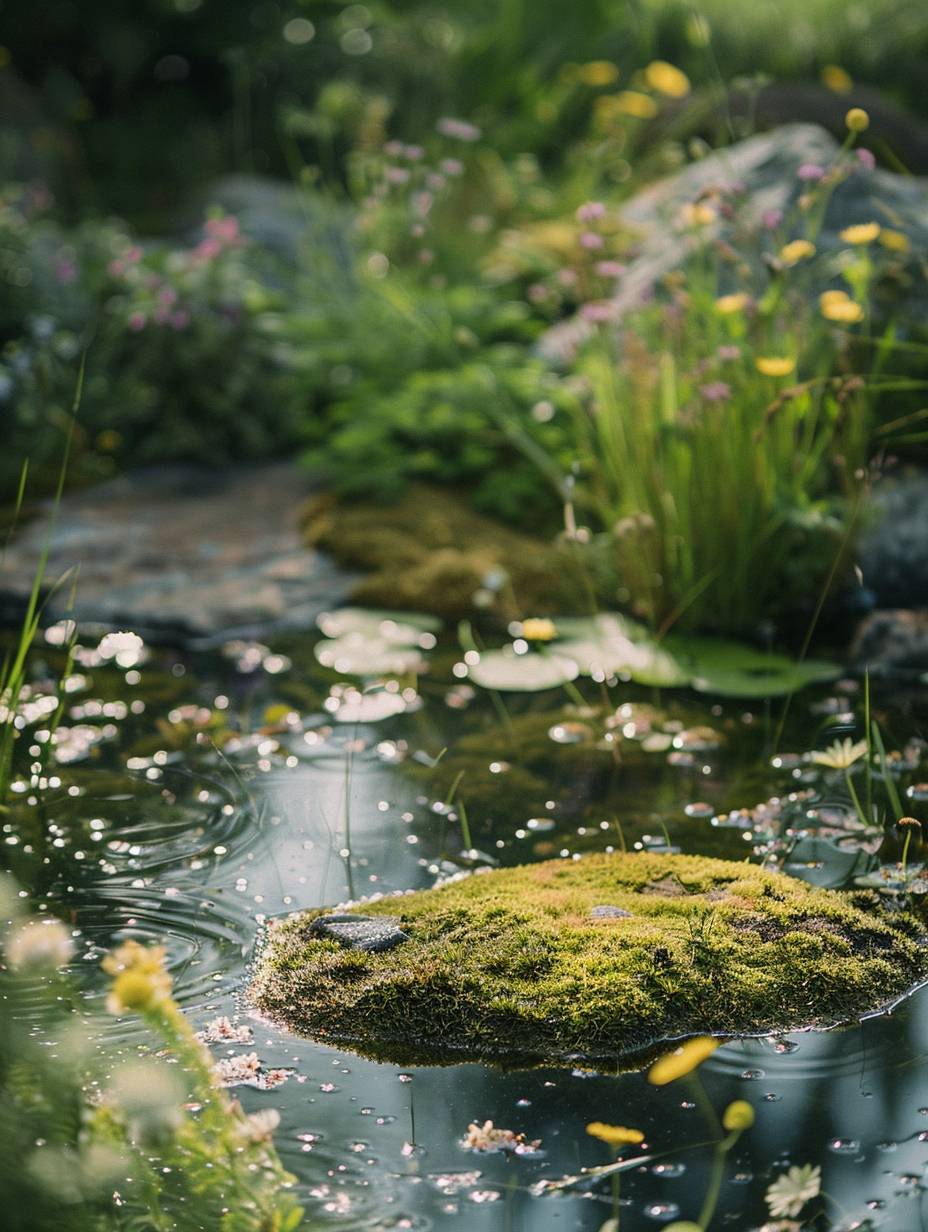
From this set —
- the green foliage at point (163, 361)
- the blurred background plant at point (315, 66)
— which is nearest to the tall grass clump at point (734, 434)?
the green foliage at point (163, 361)

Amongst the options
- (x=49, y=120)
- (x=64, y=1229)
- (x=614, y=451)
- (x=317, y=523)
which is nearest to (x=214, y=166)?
(x=49, y=120)

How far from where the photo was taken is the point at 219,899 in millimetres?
2602

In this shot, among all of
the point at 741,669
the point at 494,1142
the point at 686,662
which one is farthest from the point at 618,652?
the point at 494,1142

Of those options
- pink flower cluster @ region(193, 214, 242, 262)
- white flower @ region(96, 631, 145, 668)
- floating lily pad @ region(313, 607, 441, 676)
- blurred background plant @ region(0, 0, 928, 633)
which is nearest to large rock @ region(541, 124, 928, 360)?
blurred background plant @ region(0, 0, 928, 633)

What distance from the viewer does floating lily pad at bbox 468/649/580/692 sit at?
3627 mm

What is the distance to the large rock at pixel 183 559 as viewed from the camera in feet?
13.6

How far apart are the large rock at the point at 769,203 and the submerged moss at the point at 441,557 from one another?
71 cm

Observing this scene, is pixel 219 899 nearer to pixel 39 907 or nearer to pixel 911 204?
pixel 39 907

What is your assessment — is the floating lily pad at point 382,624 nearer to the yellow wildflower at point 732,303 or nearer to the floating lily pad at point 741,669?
the floating lily pad at point 741,669

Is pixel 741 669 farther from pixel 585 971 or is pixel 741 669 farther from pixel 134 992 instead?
pixel 134 992

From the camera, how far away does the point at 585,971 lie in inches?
88.7

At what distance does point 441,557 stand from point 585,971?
228 cm

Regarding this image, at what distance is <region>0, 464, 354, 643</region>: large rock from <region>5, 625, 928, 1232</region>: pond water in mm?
231

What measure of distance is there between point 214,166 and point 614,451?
570 cm
